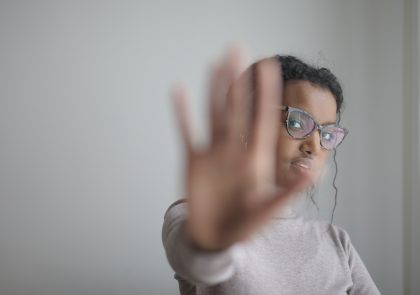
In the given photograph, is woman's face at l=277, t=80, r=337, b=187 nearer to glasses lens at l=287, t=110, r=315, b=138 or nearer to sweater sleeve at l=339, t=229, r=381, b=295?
glasses lens at l=287, t=110, r=315, b=138

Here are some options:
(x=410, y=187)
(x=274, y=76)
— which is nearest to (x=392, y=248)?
(x=410, y=187)

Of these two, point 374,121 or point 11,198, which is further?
point 374,121

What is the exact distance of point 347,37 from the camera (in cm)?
110

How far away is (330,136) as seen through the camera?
63 centimetres

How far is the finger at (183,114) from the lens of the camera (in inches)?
10.1

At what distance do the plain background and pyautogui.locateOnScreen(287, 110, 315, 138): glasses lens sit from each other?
0.90 ft

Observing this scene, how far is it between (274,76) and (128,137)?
0.70 m

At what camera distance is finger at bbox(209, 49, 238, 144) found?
0.85ft

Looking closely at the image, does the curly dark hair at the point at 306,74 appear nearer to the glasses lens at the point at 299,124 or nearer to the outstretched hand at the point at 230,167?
the glasses lens at the point at 299,124

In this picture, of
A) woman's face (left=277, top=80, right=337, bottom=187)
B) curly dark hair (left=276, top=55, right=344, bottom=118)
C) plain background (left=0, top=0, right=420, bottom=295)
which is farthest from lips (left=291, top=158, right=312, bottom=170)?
plain background (left=0, top=0, right=420, bottom=295)

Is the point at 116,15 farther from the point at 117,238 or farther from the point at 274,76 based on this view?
the point at 274,76

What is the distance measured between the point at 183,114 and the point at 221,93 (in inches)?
1.4

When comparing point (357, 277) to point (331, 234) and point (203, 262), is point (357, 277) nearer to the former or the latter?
point (331, 234)

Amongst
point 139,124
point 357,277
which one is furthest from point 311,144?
point 139,124
